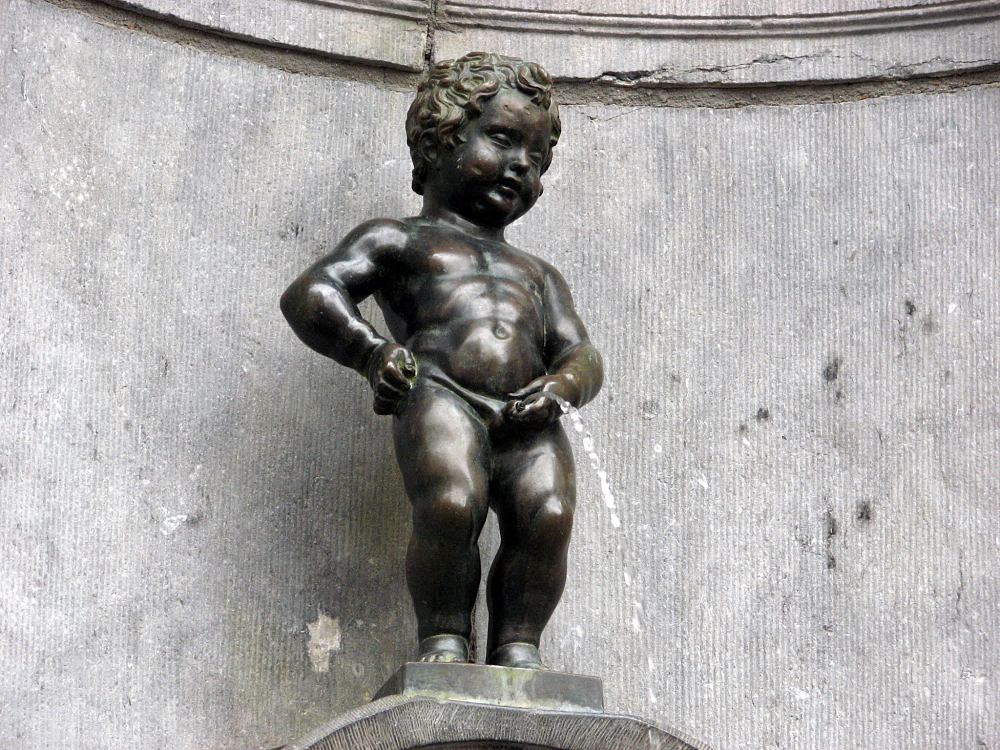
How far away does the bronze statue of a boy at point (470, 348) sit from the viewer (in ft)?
7.52

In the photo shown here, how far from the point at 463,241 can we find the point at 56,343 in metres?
0.75

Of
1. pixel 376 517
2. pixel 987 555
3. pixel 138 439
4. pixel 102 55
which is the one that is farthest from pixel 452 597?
pixel 102 55

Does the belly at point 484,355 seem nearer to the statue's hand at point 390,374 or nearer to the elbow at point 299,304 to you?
the statue's hand at point 390,374

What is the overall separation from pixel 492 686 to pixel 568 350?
0.62 meters

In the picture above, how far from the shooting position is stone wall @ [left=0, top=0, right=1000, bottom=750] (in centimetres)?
263

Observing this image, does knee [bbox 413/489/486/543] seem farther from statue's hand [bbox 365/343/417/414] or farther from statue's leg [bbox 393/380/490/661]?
statue's hand [bbox 365/343/417/414]

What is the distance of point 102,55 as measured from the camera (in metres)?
2.93

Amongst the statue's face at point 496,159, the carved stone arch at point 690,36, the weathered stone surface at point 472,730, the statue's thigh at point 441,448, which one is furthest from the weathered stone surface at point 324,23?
the weathered stone surface at point 472,730

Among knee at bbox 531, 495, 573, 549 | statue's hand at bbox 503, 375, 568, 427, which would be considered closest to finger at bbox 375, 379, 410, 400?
statue's hand at bbox 503, 375, 568, 427

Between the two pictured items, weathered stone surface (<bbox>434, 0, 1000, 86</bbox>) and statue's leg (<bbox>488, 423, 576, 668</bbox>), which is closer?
statue's leg (<bbox>488, 423, 576, 668</bbox>)

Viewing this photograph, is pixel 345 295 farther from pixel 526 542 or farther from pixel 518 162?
pixel 526 542

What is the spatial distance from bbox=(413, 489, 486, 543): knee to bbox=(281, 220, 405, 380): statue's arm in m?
0.25

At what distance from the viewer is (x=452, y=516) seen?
2250 mm

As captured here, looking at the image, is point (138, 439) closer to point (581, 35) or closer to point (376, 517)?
point (376, 517)
